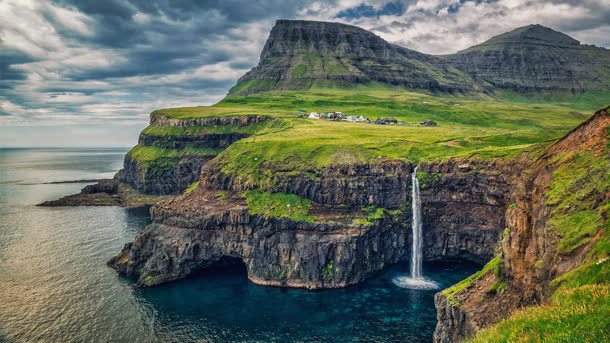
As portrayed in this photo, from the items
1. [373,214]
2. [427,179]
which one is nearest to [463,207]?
[427,179]

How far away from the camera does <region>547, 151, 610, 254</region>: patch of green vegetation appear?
115ft

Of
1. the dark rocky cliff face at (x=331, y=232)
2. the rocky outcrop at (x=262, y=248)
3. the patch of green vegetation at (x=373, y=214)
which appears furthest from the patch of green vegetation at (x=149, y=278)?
the patch of green vegetation at (x=373, y=214)

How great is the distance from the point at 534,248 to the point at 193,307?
221 ft

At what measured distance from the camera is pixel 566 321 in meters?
22.6

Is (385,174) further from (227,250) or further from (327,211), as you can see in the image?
(227,250)

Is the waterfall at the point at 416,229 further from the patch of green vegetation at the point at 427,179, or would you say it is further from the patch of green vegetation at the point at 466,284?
the patch of green vegetation at the point at 466,284

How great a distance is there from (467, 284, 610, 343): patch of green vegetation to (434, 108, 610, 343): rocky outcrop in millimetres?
8211

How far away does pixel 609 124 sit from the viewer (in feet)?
135

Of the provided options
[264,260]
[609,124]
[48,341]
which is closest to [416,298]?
[264,260]

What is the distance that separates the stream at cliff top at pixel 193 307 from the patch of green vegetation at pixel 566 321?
151 feet

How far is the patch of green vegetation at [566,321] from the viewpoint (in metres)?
20.6

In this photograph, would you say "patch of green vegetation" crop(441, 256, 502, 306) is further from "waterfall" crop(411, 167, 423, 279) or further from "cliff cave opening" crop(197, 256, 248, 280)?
"cliff cave opening" crop(197, 256, 248, 280)

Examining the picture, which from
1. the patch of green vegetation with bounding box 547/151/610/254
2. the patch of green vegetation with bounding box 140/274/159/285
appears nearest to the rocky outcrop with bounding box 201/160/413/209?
the patch of green vegetation with bounding box 140/274/159/285

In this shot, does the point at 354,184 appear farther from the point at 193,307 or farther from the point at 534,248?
the point at 534,248
